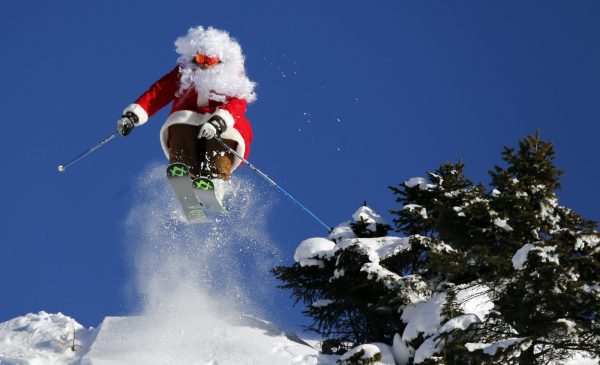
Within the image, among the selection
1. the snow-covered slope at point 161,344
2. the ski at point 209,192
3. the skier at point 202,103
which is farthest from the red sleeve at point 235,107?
the snow-covered slope at point 161,344

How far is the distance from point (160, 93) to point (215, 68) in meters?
0.89

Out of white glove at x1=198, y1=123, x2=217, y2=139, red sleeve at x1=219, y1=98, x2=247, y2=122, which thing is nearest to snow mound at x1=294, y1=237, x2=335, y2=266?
red sleeve at x1=219, y1=98, x2=247, y2=122

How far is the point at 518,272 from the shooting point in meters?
8.37

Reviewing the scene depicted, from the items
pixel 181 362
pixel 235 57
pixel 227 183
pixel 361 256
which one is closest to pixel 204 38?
pixel 235 57

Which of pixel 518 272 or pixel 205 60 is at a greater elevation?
pixel 205 60

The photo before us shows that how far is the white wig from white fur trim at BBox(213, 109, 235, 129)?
42cm

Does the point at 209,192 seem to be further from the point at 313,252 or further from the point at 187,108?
the point at 313,252

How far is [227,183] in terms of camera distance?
11352 mm

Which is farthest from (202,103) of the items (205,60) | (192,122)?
(205,60)

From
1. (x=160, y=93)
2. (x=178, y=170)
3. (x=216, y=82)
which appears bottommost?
(x=178, y=170)

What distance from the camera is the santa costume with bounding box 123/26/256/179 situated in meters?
10.9

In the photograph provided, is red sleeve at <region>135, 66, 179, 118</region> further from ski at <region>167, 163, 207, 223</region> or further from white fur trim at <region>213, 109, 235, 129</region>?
ski at <region>167, 163, 207, 223</region>

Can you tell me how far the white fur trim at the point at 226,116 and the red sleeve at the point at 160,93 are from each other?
1.04 metres

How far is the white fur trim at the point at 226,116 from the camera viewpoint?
419 inches
